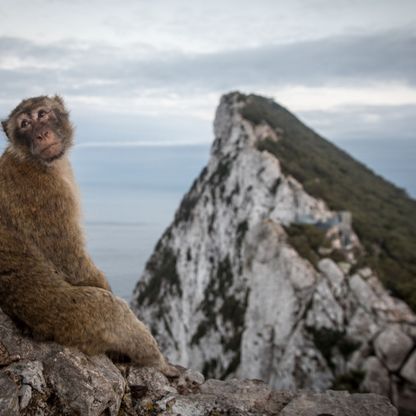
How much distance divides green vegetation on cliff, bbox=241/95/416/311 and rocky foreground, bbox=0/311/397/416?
71.9ft

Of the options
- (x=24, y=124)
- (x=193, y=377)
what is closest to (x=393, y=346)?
(x=193, y=377)

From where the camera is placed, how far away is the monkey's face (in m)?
5.79

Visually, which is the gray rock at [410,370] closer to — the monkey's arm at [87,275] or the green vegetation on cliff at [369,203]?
the green vegetation on cliff at [369,203]

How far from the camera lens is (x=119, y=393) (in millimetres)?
4984

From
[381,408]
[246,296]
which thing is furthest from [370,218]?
[381,408]

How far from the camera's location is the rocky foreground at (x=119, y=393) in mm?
4566

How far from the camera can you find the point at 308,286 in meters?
28.2

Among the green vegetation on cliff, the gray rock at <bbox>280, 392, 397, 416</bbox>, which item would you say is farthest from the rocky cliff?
the gray rock at <bbox>280, 392, 397, 416</bbox>

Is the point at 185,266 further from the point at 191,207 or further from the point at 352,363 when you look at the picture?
the point at 352,363

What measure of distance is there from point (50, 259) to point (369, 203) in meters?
41.3

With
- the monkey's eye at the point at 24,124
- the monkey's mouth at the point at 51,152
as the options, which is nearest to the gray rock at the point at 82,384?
the monkey's mouth at the point at 51,152

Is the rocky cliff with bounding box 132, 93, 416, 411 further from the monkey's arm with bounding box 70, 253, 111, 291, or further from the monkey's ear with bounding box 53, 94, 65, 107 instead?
the monkey's ear with bounding box 53, 94, 65, 107

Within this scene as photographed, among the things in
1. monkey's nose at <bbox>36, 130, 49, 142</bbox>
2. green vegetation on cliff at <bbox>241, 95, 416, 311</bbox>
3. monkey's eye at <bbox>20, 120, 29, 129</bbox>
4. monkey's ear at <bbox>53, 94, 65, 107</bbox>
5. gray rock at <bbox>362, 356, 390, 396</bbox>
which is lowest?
gray rock at <bbox>362, 356, 390, 396</bbox>

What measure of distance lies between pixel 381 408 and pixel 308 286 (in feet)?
75.8
